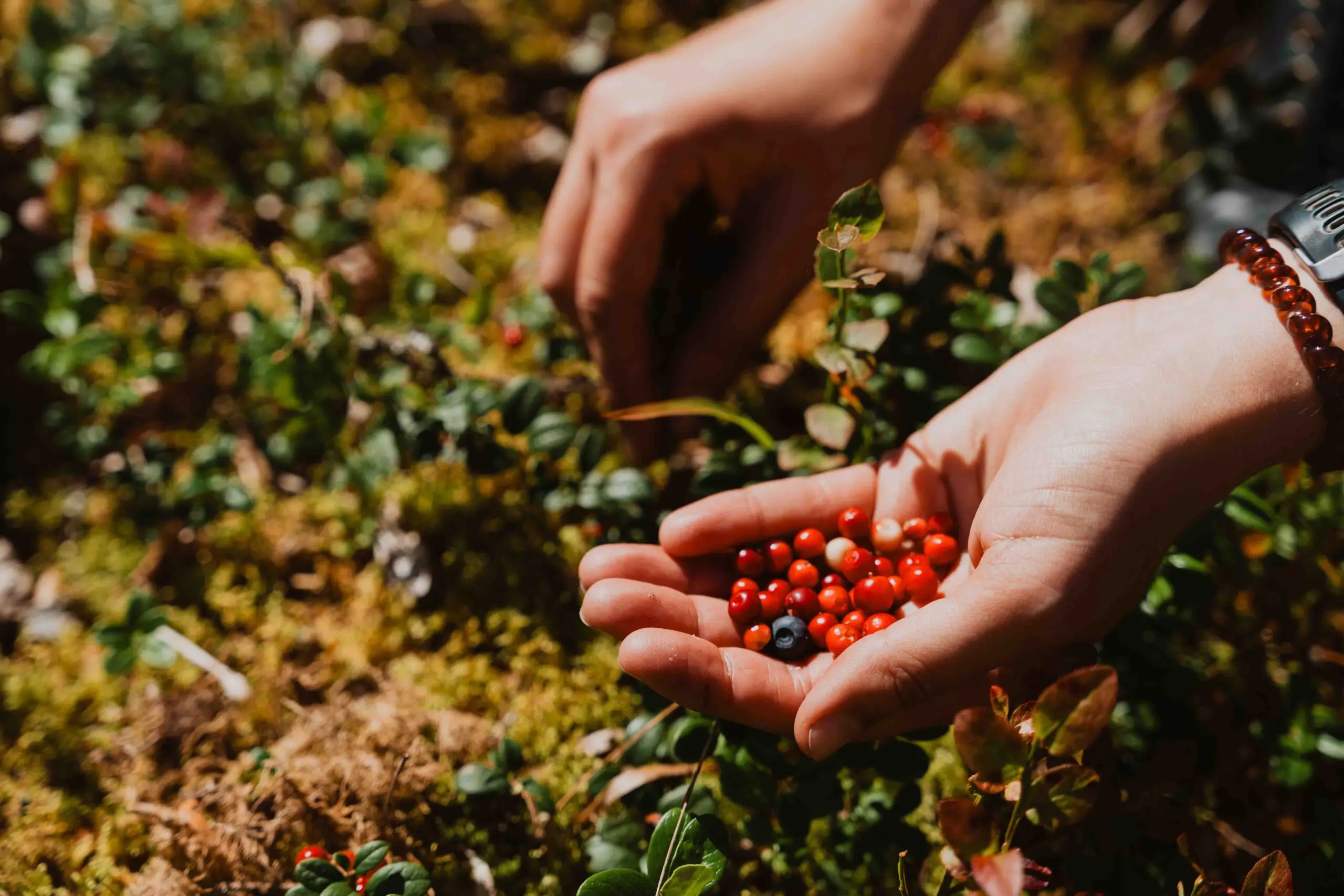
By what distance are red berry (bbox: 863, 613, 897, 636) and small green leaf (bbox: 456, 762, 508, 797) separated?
2.93 ft

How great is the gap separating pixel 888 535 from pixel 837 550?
126 millimetres

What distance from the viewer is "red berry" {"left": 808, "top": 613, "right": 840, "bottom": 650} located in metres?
2.00

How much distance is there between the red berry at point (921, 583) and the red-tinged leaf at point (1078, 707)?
59 centimetres

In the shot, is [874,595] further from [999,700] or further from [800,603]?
[999,700]

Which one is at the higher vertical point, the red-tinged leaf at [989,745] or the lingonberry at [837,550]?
the red-tinged leaf at [989,745]

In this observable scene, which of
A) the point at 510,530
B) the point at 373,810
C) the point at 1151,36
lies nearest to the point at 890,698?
the point at 373,810

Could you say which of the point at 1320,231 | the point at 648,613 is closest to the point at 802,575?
the point at 648,613

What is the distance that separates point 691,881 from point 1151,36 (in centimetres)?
439

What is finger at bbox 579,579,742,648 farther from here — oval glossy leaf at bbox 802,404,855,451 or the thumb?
oval glossy leaf at bbox 802,404,855,451

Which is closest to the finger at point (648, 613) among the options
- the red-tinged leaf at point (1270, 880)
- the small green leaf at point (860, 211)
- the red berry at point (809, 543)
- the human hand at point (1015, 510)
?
the human hand at point (1015, 510)

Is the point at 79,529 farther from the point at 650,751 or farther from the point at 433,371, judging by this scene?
the point at 650,751

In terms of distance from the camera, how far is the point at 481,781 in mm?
2008

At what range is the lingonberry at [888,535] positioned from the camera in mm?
2133

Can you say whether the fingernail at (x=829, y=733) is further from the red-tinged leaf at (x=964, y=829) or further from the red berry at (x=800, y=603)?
the red berry at (x=800, y=603)
